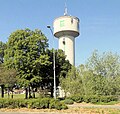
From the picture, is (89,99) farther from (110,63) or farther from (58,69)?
(58,69)

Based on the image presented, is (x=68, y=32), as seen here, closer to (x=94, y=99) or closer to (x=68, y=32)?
(x=68, y=32)

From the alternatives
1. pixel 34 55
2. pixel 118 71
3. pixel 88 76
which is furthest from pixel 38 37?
pixel 118 71

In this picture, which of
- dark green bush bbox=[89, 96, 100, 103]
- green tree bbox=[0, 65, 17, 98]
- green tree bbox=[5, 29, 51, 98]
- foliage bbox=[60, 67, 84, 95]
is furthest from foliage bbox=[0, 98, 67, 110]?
green tree bbox=[5, 29, 51, 98]

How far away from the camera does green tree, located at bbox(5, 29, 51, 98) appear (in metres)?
42.8

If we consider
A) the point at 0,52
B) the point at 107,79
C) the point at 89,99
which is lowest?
the point at 89,99

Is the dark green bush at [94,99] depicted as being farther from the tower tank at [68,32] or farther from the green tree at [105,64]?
the tower tank at [68,32]

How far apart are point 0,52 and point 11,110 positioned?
3345 centimetres

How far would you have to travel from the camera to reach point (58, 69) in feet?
165

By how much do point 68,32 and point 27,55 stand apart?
2152 centimetres

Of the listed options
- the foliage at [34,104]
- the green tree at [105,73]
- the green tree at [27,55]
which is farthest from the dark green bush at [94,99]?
the foliage at [34,104]

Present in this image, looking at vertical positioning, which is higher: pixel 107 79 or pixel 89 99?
pixel 107 79

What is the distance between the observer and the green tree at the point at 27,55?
1687 inches

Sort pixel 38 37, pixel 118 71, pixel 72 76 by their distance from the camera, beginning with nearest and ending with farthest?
pixel 118 71 → pixel 72 76 → pixel 38 37

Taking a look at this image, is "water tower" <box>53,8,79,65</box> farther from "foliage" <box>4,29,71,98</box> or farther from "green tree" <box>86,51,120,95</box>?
"green tree" <box>86,51,120,95</box>
